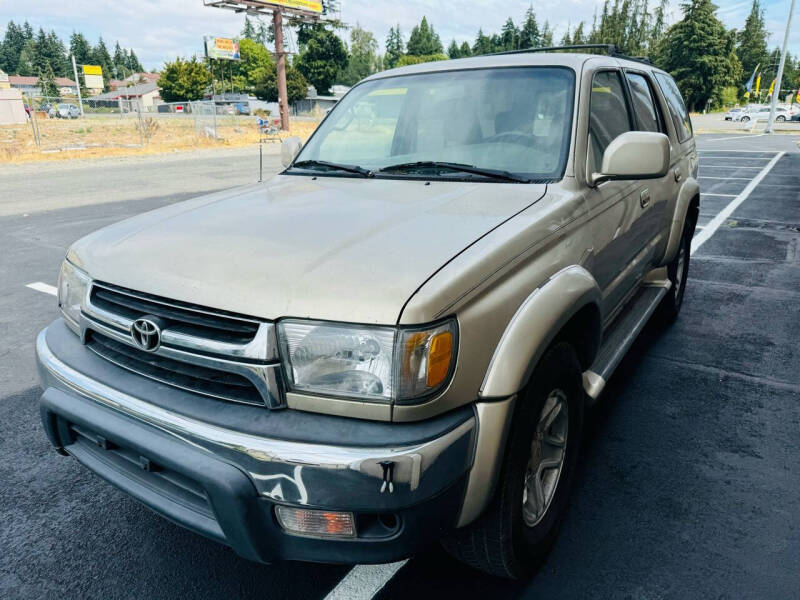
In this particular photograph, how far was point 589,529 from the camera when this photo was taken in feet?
8.09

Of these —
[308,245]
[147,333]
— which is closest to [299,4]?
[308,245]

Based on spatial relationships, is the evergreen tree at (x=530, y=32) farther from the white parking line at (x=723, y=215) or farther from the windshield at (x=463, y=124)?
the windshield at (x=463, y=124)

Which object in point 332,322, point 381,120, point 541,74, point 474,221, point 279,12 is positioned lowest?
point 332,322

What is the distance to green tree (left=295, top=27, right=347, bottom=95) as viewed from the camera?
243 feet

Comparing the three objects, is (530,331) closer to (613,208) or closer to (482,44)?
(613,208)

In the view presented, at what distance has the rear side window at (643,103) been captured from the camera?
3.63 m

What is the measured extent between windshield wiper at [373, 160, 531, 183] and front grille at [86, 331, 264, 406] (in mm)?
1370

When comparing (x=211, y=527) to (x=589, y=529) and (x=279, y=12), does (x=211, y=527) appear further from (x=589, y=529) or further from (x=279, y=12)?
(x=279, y=12)

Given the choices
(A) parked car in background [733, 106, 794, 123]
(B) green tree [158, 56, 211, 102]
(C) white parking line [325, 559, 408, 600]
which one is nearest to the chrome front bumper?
(C) white parking line [325, 559, 408, 600]

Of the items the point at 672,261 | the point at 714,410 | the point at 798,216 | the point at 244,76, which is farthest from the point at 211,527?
the point at 244,76

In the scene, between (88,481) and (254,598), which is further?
(88,481)

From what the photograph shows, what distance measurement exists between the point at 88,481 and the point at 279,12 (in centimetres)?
4334

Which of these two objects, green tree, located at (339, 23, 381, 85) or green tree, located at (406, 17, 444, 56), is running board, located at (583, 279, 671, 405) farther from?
green tree, located at (406, 17, 444, 56)

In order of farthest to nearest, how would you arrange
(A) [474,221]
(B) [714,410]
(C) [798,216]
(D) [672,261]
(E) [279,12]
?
(E) [279,12]
(C) [798,216]
(D) [672,261]
(B) [714,410]
(A) [474,221]
